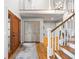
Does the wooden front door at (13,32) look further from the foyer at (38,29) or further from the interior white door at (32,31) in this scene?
the interior white door at (32,31)

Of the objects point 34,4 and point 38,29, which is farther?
point 38,29

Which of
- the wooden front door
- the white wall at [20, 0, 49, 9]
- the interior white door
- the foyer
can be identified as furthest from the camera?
the interior white door

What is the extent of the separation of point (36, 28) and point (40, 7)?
3257mm

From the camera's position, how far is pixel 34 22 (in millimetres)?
14797

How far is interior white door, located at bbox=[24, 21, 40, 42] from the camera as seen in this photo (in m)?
14.8

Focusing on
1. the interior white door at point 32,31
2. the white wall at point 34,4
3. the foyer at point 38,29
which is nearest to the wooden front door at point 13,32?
the foyer at point 38,29

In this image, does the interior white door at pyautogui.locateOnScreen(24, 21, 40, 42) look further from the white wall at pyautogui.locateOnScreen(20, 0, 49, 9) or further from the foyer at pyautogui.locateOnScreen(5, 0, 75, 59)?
the white wall at pyautogui.locateOnScreen(20, 0, 49, 9)

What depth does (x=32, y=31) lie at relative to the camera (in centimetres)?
1501

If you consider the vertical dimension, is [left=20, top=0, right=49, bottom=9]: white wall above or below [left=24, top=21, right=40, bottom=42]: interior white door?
above

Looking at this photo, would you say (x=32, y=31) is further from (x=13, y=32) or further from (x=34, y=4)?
(x=13, y=32)

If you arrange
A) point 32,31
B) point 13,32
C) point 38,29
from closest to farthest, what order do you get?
1. point 13,32
2. point 38,29
3. point 32,31

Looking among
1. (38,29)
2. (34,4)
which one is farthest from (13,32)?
(38,29)

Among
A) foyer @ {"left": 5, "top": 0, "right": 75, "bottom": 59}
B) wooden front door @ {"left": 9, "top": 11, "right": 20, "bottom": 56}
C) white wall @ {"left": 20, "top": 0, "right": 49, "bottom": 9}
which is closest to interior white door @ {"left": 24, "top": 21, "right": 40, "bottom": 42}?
foyer @ {"left": 5, "top": 0, "right": 75, "bottom": 59}
